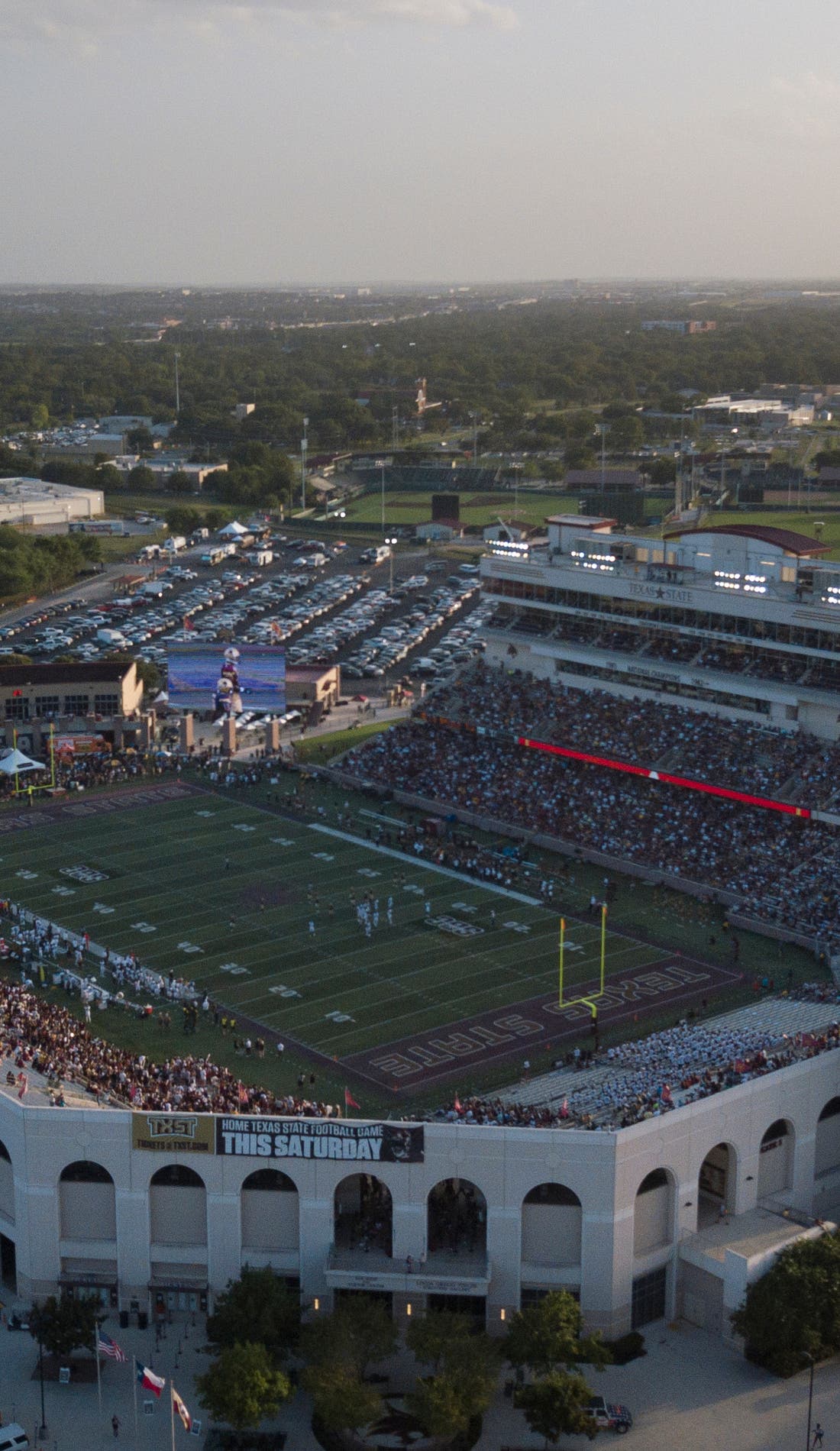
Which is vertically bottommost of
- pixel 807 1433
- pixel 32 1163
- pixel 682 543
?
pixel 807 1433

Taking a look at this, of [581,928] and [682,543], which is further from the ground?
[682,543]

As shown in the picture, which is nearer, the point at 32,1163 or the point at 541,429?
the point at 32,1163

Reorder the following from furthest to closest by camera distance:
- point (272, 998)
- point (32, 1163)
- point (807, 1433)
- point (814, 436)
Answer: point (814, 436)
point (272, 998)
point (32, 1163)
point (807, 1433)

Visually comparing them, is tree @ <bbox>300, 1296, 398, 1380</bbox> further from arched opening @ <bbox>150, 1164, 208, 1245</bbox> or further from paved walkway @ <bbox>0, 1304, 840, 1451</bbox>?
arched opening @ <bbox>150, 1164, 208, 1245</bbox>

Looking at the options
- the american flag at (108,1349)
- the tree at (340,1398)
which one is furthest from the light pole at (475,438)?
the tree at (340,1398)

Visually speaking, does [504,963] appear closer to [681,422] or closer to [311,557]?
[311,557]

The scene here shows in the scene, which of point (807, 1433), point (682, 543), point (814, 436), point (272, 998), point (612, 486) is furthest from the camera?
point (814, 436)

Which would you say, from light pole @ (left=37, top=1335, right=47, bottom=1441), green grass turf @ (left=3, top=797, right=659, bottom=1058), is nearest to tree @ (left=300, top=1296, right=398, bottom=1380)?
light pole @ (left=37, top=1335, right=47, bottom=1441)

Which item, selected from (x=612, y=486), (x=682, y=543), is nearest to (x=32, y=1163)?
(x=682, y=543)

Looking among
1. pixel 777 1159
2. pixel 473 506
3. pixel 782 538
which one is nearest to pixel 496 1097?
pixel 777 1159
